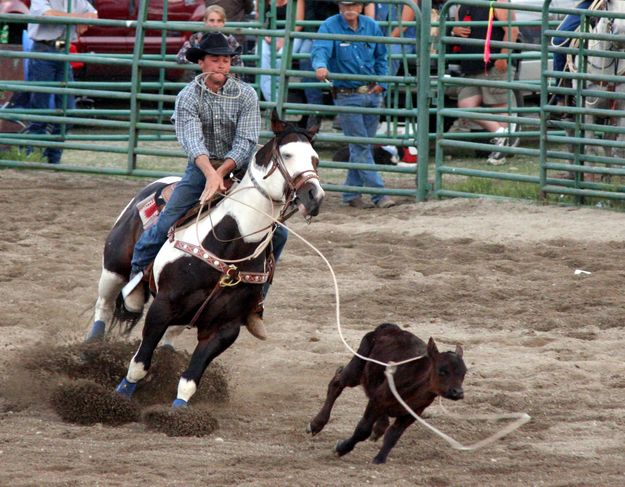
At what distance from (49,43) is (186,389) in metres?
8.25

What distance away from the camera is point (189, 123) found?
20.9 ft

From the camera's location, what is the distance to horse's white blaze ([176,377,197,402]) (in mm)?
6090

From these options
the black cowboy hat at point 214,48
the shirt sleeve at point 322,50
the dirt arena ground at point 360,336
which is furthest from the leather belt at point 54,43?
the black cowboy hat at point 214,48

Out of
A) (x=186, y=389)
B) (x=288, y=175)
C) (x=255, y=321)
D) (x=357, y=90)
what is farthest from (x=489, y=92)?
(x=186, y=389)

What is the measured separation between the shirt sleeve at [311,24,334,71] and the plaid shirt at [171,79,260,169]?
541 centimetres

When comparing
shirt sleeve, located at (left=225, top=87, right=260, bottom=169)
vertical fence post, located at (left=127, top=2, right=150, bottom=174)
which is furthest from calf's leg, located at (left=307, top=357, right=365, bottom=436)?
vertical fence post, located at (left=127, top=2, right=150, bottom=174)

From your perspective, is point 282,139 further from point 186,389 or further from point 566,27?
point 566,27

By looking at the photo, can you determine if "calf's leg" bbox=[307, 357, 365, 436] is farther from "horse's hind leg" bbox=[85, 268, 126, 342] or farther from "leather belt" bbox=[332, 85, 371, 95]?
"leather belt" bbox=[332, 85, 371, 95]

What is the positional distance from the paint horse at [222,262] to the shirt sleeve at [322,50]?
19.3ft

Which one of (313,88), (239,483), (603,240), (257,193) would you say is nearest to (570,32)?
(603,240)

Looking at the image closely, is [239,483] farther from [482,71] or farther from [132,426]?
[482,71]

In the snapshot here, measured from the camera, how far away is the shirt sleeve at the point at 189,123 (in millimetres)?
6332

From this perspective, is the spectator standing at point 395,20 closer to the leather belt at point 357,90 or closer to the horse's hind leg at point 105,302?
the leather belt at point 357,90

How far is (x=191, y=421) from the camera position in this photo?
5922 mm
